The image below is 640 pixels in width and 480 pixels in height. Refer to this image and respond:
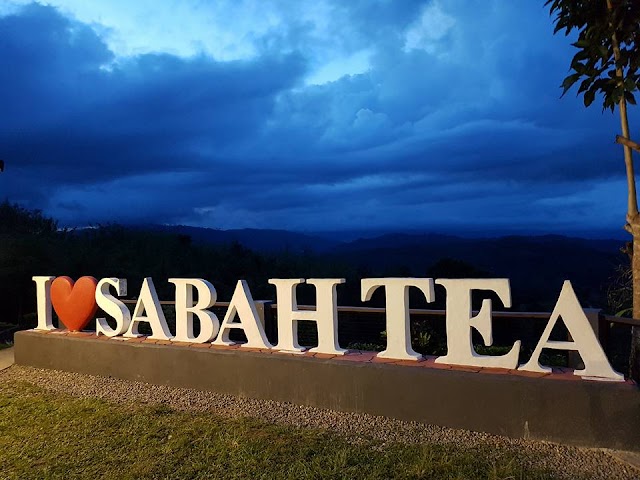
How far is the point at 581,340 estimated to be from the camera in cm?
445

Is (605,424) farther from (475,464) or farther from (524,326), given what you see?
(524,326)

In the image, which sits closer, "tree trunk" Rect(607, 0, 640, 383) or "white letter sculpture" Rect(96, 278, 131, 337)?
"tree trunk" Rect(607, 0, 640, 383)

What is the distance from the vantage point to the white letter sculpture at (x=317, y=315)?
5.61 metres

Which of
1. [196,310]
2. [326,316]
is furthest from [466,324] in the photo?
[196,310]

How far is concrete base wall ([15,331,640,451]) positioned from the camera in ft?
13.9

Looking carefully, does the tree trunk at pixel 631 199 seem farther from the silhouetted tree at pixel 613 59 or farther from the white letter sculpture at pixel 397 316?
the white letter sculpture at pixel 397 316

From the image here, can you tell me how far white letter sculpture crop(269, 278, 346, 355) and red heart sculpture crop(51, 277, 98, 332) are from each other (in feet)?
9.86

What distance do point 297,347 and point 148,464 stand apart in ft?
6.68

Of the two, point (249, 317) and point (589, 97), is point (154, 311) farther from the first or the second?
point (589, 97)

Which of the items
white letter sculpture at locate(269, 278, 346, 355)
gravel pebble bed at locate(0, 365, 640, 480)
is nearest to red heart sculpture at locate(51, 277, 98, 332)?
gravel pebble bed at locate(0, 365, 640, 480)

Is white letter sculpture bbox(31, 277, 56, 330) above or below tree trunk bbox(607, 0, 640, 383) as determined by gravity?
below

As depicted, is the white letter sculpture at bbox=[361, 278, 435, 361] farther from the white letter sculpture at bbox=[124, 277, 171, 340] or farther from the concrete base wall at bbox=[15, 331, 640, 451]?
the white letter sculpture at bbox=[124, 277, 171, 340]

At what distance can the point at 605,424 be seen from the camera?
418 centimetres

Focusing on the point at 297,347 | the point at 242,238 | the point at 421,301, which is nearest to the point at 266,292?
the point at 421,301
